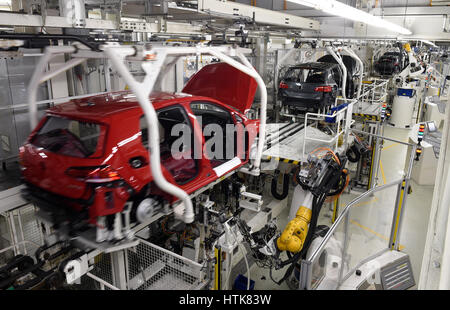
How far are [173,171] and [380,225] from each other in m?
5.17

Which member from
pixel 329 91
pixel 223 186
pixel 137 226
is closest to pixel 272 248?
pixel 223 186

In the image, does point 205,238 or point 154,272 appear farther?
point 205,238

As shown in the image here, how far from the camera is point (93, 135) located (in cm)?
348

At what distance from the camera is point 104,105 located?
3809 mm

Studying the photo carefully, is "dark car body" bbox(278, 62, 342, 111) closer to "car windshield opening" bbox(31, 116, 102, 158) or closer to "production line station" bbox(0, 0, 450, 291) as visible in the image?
"production line station" bbox(0, 0, 450, 291)

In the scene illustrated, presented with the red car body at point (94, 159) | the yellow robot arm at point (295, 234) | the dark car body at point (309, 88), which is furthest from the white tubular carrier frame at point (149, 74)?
the dark car body at point (309, 88)

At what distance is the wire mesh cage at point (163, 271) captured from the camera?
3.93 metres

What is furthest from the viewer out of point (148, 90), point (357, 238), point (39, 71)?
point (357, 238)

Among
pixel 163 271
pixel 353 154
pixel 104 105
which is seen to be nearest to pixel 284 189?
pixel 353 154

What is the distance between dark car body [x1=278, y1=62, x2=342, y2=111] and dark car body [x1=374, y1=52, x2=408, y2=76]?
23.5ft

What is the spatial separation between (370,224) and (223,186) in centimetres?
378

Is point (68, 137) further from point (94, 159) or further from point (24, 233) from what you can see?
point (24, 233)

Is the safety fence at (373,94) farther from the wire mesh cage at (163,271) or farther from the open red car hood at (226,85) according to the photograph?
the wire mesh cage at (163,271)

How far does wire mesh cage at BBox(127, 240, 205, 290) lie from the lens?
3.93m
